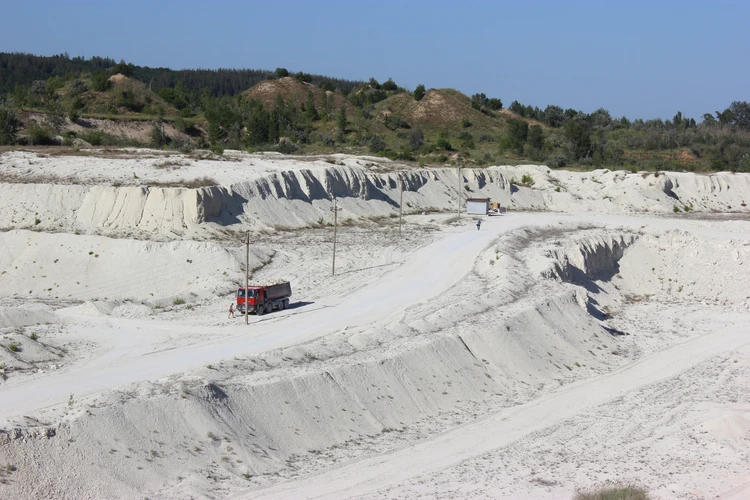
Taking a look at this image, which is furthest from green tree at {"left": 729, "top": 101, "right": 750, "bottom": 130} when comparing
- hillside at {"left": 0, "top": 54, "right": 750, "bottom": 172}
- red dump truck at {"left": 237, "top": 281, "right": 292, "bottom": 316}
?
red dump truck at {"left": 237, "top": 281, "right": 292, "bottom": 316}

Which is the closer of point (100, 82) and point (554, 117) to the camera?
point (100, 82)

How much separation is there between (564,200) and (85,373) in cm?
6136

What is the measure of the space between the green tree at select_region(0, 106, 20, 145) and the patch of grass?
6587 cm

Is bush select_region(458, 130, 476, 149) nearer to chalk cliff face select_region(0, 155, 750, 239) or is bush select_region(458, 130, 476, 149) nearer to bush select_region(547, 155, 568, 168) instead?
bush select_region(547, 155, 568, 168)

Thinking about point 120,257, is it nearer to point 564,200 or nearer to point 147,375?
point 147,375

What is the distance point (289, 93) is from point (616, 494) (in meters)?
124

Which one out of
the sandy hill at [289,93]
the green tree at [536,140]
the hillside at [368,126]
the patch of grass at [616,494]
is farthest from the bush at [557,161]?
A: the patch of grass at [616,494]

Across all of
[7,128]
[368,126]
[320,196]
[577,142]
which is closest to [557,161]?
[577,142]

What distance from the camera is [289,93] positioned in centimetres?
13638

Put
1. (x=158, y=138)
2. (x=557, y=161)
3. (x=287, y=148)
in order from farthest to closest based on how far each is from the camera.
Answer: (x=557, y=161), (x=287, y=148), (x=158, y=138)

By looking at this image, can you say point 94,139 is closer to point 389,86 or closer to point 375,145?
point 375,145

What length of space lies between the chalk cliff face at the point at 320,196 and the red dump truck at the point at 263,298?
1493cm

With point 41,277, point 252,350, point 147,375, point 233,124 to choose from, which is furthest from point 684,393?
point 233,124

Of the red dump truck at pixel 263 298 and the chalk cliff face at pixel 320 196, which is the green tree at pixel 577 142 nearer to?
the chalk cliff face at pixel 320 196
